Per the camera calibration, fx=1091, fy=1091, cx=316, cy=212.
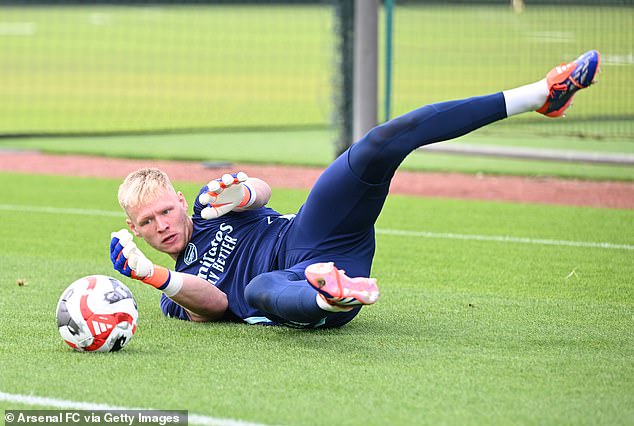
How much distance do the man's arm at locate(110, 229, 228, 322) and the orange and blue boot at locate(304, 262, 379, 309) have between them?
967mm

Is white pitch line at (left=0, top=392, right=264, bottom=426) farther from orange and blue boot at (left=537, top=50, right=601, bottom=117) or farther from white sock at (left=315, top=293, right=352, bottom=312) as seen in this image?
orange and blue boot at (left=537, top=50, right=601, bottom=117)

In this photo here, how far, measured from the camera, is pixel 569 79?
548 cm

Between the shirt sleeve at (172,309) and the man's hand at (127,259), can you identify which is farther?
the shirt sleeve at (172,309)

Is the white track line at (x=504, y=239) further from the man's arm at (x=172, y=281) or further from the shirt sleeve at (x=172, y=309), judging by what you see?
the man's arm at (x=172, y=281)

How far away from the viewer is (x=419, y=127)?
538cm

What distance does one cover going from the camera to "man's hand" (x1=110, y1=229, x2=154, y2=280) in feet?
17.8

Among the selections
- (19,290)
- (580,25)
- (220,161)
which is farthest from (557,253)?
(580,25)

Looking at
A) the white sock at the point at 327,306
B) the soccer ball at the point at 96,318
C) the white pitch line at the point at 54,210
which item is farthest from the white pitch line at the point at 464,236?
the soccer ball at the point at 96,318

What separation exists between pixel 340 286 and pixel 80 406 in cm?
126

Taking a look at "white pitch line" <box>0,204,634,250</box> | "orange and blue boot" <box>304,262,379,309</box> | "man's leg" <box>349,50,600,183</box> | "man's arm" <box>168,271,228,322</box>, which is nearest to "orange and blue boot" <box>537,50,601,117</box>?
"man's leg" <box>349,50,600,183</box>

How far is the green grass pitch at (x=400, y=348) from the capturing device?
4.51 meters

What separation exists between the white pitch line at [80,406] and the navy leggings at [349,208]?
3.57ft

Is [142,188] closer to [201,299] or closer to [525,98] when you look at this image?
[201,299]

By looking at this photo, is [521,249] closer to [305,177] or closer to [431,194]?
[431,194]
